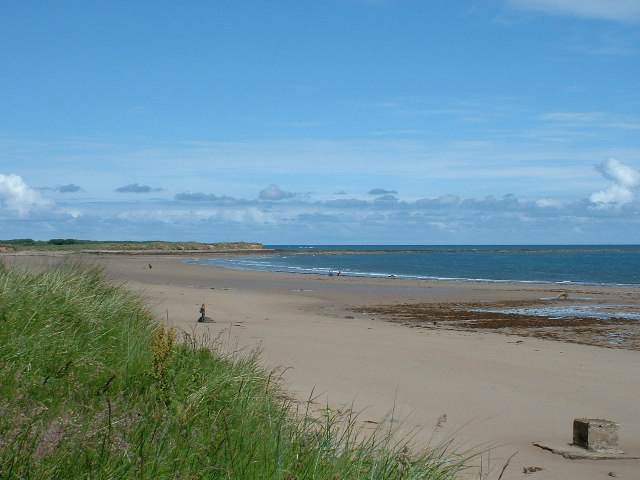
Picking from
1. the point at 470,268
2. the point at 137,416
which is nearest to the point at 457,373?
the point at 137,416

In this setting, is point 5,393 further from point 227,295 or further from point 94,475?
point 227,295

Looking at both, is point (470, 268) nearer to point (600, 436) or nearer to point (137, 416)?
point (600, 436)

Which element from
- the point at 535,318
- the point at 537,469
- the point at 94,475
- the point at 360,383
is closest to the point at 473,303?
the point at 535,318

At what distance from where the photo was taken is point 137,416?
4402 mm

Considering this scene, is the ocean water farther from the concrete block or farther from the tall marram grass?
the tall marram grass

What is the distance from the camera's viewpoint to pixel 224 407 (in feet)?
18.3

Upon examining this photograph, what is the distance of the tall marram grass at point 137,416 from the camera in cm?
376

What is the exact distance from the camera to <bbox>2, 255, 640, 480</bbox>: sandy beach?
8.17m

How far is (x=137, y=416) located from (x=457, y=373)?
8611mm

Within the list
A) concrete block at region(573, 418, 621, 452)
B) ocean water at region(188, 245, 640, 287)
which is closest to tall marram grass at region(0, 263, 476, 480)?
concrete block at region(573, 418, 621, 452)

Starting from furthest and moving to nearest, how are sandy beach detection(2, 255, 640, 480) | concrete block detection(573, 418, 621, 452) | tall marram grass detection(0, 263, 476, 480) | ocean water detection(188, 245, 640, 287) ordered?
ocean water detection(188, 245, 640, 287) < sandy beach detection(2, 255, 640, 480) < concrete block detection(573, 418, 621, 452) < tall marram grass detection(0, 263, 476, 480)

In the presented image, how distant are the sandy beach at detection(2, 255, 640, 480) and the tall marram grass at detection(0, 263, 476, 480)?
2.77 ft

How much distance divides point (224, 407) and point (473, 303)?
24.6 m

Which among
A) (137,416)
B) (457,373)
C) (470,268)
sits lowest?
(457,373)
